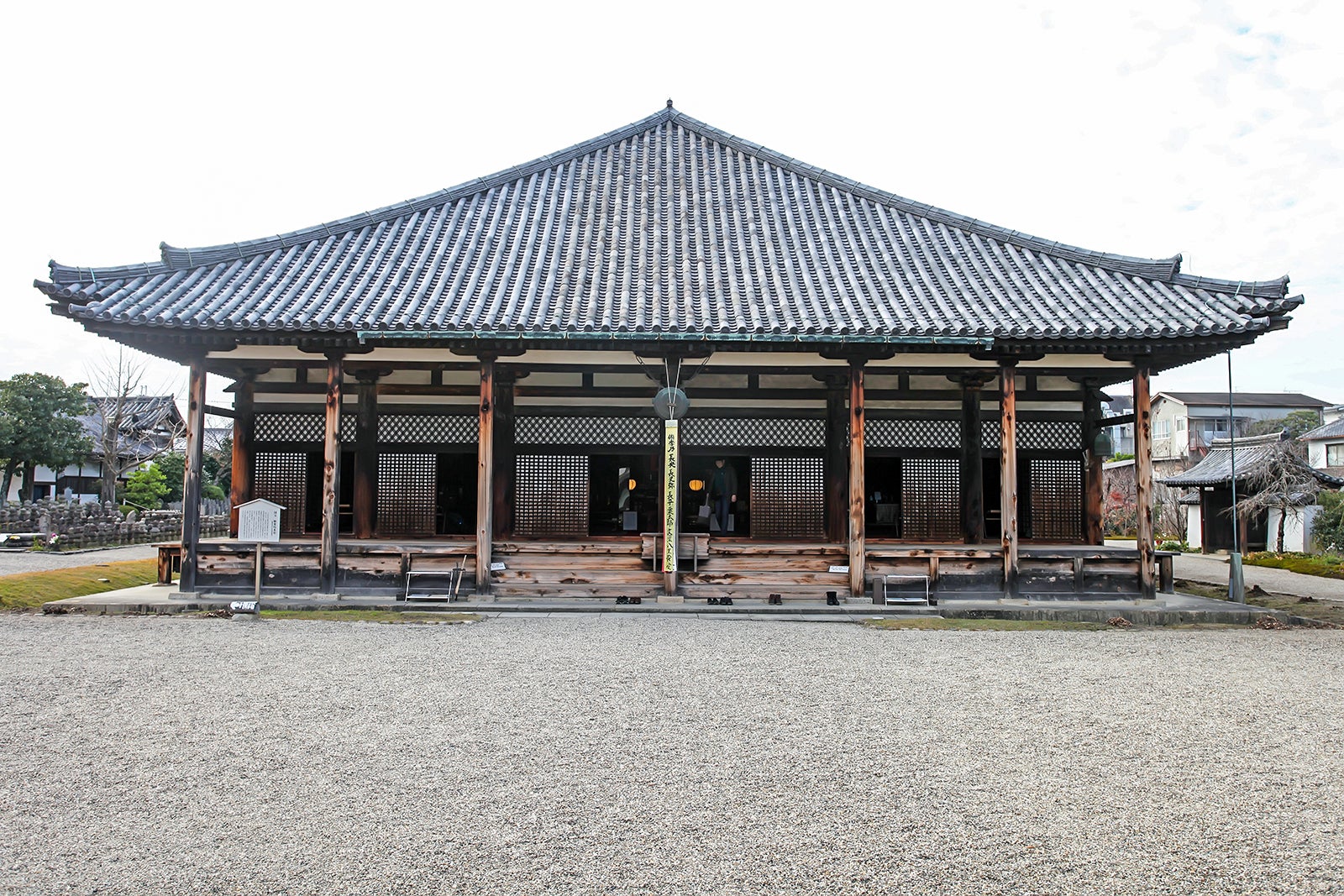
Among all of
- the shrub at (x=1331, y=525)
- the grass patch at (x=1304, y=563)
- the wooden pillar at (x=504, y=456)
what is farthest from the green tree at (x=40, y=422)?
the shrub at (x=1331, y=525)

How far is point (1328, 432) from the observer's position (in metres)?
41.8

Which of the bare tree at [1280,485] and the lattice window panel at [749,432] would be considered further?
the bare tree at [1280,485]

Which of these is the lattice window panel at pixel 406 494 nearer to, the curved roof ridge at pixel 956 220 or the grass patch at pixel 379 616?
the grass patch at pixel 379 616

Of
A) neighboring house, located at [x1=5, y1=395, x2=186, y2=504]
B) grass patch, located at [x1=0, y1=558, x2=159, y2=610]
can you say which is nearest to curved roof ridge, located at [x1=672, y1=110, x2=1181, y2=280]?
grass patch, located at [x1=0, y1=558, x2=159, y2=610]

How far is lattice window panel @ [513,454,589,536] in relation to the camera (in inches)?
527

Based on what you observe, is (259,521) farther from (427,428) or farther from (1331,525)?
(1331,525)

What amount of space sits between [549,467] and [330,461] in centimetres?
349

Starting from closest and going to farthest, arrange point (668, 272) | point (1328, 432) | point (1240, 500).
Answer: point (668, 272)
point (1240, 500)
point (1328, 432)

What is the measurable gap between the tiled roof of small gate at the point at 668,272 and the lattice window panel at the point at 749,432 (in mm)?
2324

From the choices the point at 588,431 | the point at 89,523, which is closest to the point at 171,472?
the point at 89,523

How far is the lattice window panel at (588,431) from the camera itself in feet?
44.3

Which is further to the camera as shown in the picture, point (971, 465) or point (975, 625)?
point (971, 465)

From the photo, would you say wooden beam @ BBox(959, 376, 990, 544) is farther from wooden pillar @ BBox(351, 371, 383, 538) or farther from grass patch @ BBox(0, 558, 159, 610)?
grass patch @ BBox(0, 558, 159, 610)

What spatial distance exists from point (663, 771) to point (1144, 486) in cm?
979
